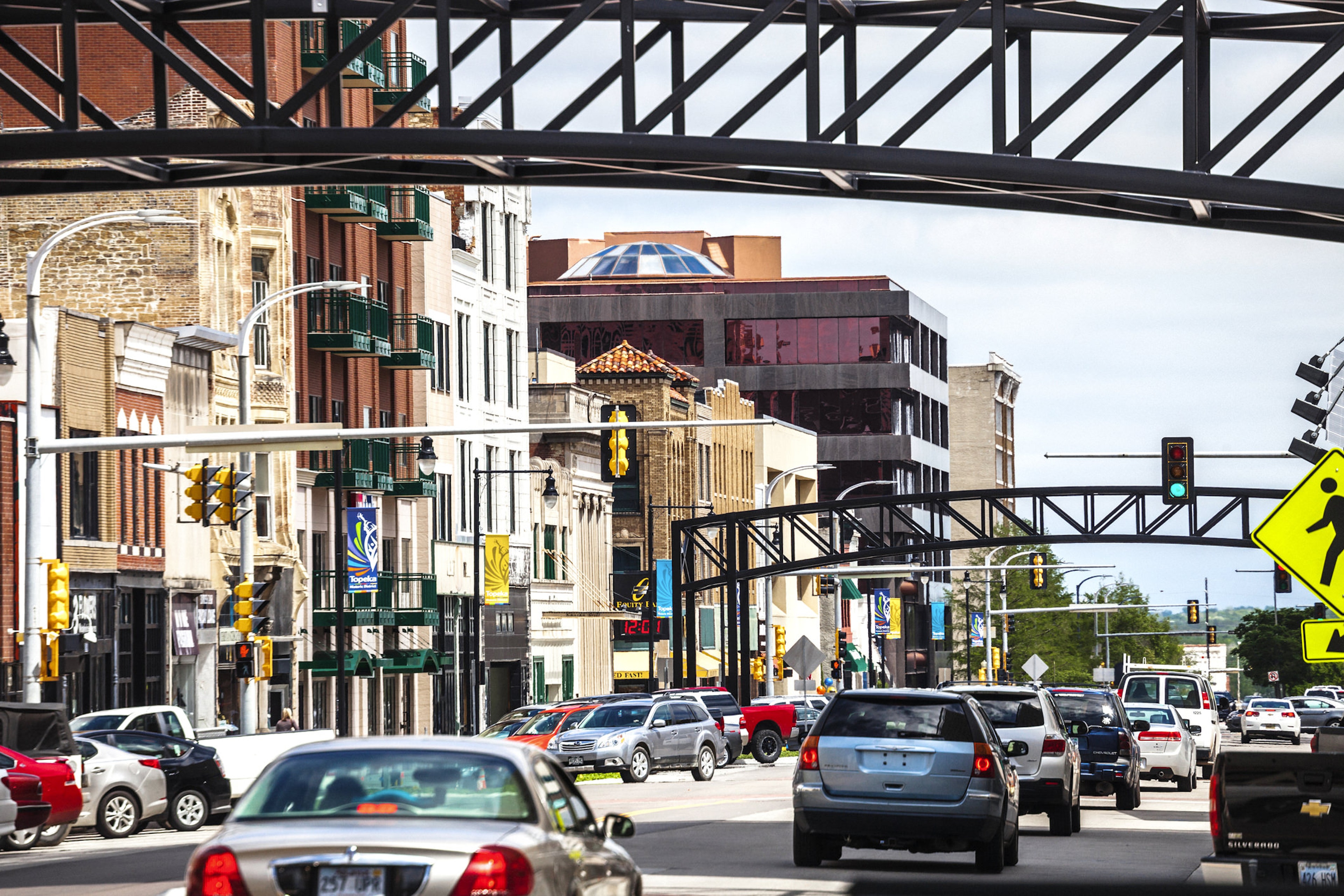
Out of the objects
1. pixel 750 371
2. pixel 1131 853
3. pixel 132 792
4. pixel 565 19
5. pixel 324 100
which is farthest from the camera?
pixel 750 371

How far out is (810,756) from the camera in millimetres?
20641

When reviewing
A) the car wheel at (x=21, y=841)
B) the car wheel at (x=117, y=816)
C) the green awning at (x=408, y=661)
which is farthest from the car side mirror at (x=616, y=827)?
the green awning at (x=408, y=661)

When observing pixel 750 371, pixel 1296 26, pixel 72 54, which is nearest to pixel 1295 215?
pixel 1296 26

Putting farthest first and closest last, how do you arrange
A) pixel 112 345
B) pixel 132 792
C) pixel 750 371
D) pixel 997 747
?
pixel 750 371, pixel 112 345, pixel 132 792, pixel 997 747

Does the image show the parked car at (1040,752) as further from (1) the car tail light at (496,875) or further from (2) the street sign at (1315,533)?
(1) the car tail light at (496,875)

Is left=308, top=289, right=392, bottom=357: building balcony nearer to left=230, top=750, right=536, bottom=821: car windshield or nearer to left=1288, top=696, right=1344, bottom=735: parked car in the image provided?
left=1288, top=696, right=1344, bottom=735: parked car

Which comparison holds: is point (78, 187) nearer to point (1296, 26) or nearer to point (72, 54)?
point (72, 54)

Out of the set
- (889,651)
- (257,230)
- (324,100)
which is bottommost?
(889,651)

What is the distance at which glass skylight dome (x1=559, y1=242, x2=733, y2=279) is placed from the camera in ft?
447

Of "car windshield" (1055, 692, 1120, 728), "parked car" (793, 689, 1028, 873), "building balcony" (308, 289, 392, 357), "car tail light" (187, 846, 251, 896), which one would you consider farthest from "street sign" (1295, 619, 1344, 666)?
"building balcony" (308, 289, 392, 357)

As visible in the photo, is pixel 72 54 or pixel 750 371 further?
pixel 750 371

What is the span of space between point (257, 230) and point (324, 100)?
584 centimetres

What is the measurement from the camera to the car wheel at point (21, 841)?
26266 mm

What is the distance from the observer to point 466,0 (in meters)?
20.2
